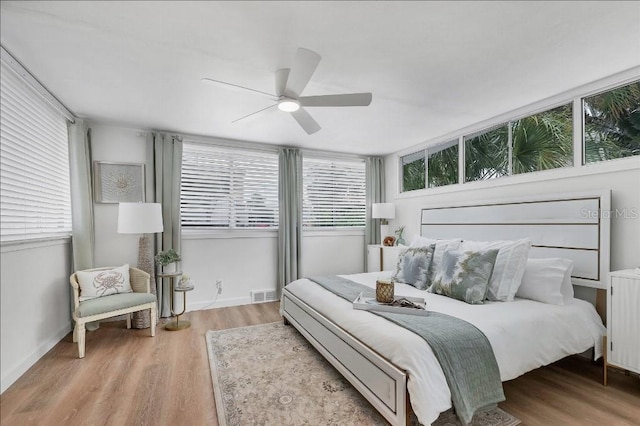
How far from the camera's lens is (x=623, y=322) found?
2.17 meters

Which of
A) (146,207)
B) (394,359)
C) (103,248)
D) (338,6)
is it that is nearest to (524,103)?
(338,6)

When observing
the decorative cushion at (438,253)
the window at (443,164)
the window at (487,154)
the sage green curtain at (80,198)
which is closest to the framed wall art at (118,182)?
the sage green curtain at (80,198)

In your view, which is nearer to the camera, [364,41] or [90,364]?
[364,41]

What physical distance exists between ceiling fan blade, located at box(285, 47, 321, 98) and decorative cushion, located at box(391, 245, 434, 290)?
1992 mm

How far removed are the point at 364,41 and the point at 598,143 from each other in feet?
7.84

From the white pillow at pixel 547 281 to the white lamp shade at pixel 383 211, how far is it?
241cm

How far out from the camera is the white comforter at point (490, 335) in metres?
1.61

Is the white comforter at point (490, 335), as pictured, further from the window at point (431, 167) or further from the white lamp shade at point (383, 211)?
the white lamp shade at point (383, 211)

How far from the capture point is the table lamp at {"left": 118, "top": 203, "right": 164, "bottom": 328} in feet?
10.6

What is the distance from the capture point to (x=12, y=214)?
234 cm

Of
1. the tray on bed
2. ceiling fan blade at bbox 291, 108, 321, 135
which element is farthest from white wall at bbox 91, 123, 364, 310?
the tray on bed

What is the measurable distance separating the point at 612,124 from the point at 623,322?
168 centimetres

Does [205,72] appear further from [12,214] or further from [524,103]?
[524,103]

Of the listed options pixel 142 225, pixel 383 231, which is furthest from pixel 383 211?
pixel 142 225
